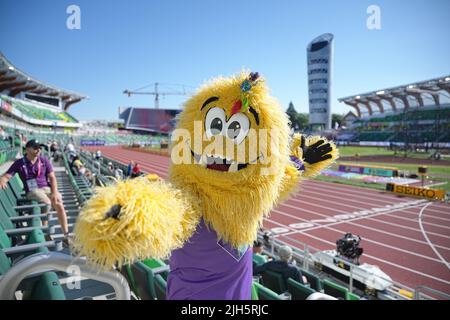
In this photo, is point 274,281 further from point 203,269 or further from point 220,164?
point 220,164

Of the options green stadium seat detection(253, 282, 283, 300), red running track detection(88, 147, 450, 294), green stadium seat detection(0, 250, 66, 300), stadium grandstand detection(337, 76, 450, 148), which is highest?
stadium grandstand detection(337, 76, 450, 148)

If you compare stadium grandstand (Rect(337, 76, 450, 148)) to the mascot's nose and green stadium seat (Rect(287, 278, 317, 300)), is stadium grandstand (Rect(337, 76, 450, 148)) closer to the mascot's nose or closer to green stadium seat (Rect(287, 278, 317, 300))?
green stadium seat (Rect(287, 278, 317, 300))

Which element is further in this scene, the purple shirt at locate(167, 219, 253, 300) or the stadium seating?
the stadium seating

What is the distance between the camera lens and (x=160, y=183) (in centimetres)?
143

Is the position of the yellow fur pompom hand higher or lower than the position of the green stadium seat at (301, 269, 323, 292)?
higher

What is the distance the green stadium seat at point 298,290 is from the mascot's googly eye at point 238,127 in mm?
1778

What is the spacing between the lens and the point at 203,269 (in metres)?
1.57

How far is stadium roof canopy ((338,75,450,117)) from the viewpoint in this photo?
36875 mm

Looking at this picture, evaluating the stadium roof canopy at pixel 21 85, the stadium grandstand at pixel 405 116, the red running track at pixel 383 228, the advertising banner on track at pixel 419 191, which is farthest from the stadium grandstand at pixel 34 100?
the stadium grandstand at pixel 405 116

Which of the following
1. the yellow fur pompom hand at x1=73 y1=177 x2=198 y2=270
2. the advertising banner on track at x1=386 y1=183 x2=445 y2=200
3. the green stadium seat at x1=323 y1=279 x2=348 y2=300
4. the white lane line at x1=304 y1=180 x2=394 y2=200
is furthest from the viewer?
the white lane line at x1=304 y1=180 x2=394 y2=200

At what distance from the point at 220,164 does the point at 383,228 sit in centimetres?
867

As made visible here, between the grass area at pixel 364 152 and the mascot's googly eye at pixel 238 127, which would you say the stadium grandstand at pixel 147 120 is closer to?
the grass area at pixel 364 152

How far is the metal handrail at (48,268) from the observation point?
80 centimetres

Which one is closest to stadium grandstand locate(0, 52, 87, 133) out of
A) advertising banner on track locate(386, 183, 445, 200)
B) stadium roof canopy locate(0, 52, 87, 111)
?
stadium roof canopy locate(0, 52, 87, 111)
